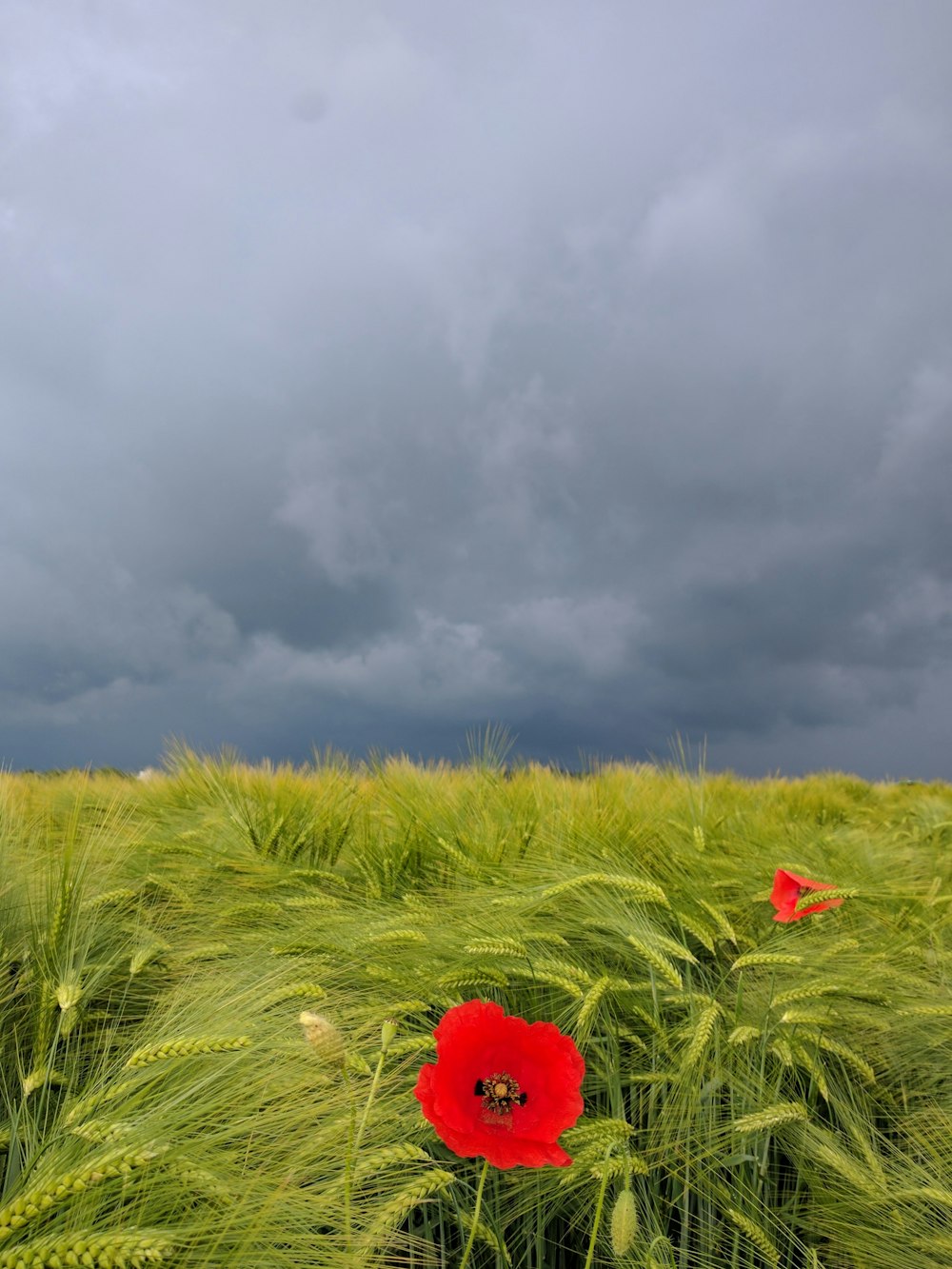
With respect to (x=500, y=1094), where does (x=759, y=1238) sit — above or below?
below

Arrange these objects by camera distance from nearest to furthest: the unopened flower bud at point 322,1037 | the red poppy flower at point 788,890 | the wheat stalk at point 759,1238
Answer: the unopened flower bud at point 322,1037 → the wheat stalk at point 759,1238 → the red poppy flower at point 788,890

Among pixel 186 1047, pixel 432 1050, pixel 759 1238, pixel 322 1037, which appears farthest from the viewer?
pixel 432 1050

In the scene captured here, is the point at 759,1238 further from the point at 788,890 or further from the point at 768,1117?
the point at 788,890

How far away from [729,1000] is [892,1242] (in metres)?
0.61

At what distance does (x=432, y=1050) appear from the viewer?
173cm

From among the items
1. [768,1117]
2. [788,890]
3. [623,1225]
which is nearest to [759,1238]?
[768,1117]

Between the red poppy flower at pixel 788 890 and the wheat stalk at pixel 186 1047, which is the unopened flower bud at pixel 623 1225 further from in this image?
the red poppy flower at pixel 788 890

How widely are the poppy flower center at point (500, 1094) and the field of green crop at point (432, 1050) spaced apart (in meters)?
0.14

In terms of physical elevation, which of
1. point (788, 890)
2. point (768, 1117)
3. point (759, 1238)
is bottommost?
point (759, 1238)

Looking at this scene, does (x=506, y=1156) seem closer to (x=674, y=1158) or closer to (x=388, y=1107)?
(x=388, y=1107)

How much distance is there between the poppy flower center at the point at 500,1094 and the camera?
1.18 metres

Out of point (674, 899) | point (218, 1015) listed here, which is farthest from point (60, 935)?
point (674, 899)

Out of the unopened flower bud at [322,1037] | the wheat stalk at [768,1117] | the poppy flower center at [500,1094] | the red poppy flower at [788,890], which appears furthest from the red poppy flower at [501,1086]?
the red poppy flower at [788,890]

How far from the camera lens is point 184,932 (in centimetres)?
234
